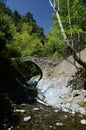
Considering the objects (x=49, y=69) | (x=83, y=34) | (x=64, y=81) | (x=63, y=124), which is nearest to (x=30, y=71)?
(x=49, y=69)

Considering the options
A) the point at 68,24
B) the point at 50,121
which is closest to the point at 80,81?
the point at 50,121

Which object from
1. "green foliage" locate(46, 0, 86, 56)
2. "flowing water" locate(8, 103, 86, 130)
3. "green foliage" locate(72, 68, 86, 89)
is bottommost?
"flowing water" locate(8, 103, 86, 130)

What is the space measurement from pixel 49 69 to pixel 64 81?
11.9 metres

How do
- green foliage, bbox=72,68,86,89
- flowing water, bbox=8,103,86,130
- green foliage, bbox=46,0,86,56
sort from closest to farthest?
flowing water, bbox=8,103,86,130, green foliage, bbox=72,68,86,89, green foliage, bbox=46,0,86,56

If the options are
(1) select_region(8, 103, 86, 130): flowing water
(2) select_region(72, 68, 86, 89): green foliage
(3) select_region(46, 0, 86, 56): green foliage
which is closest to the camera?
(1) select_region(8, 103, 86, 130): flowing water

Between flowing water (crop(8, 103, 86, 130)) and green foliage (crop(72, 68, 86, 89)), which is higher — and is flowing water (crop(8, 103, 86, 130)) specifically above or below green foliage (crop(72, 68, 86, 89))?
below

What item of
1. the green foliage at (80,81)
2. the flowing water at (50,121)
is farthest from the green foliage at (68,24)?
the flowing water at (50,121)

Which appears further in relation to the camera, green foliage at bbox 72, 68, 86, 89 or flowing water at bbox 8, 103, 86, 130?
green foliage at bbox 72, 68, 86, 89

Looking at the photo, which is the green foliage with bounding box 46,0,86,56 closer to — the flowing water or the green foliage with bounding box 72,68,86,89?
the green foliage with bounding box 72,68,86,89

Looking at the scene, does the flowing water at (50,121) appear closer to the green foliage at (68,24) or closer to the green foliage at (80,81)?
the green foliage at (80,81)

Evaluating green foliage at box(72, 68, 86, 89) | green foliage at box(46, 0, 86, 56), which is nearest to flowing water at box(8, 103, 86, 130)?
green foliage at box(72, 68, 86, 89)

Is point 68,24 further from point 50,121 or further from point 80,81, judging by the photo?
point 50,121

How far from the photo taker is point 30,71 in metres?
43.0

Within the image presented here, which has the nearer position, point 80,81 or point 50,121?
point 50,121
